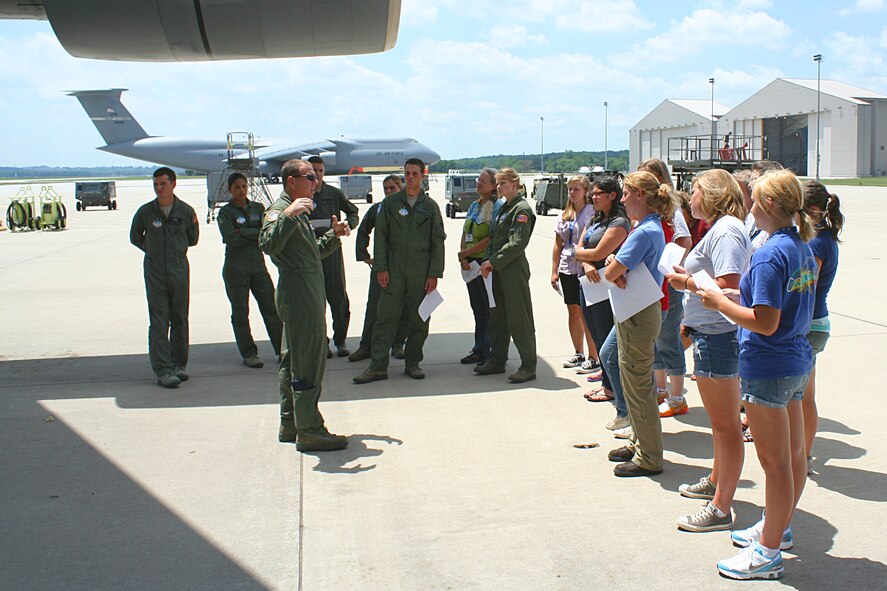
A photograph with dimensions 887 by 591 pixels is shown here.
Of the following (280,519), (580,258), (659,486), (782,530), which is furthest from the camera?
(580,258)

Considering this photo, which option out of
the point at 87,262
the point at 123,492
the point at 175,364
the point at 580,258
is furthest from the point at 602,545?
the point at 87,262

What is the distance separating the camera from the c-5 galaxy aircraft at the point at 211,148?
6538 cm

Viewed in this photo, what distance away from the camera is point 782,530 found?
342cm

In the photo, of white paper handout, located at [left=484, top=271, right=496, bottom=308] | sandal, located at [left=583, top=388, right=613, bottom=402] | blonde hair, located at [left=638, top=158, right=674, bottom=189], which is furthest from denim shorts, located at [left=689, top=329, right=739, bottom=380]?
white paper handout, located at [left=484, top=271, right=496, bottom=308]

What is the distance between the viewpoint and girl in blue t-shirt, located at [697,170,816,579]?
3.28 m

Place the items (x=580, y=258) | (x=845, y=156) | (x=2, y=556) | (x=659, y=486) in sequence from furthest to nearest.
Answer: (x=845, y=156), (x=580, y=258), (x=659, y=486), (x=2, y=556)

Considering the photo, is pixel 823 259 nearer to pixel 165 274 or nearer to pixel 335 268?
pixel 335 268

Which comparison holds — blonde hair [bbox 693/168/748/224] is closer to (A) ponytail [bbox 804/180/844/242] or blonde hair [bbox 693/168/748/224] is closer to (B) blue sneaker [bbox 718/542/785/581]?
(A) ponytail [bbox 804/180/844/242]

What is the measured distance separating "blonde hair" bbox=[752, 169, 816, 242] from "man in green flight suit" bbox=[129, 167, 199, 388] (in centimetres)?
517

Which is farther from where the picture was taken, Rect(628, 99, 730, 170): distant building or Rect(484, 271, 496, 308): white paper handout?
Rect(628, 99, 730, 170): distant building

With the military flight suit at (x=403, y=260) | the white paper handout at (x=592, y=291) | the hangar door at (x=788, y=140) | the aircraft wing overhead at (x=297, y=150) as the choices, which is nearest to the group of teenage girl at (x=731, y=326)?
the white paper handout at (x=592, y=291)

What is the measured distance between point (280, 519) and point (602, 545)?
163 centimetres

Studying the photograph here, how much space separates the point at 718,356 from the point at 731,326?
0.18m

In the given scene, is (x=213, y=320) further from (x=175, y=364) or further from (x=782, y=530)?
(x=782, y=530)
